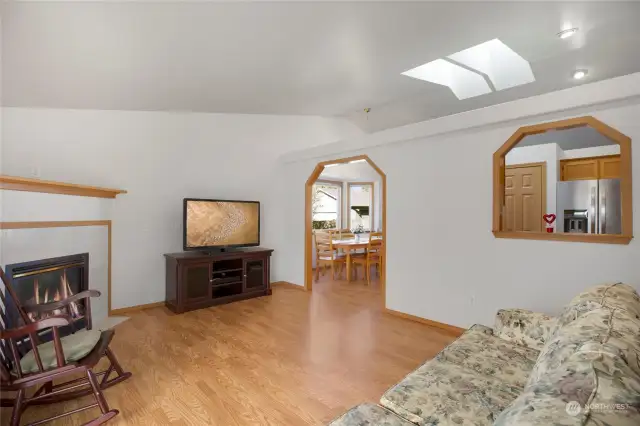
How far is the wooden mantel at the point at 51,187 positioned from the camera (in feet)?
8.08

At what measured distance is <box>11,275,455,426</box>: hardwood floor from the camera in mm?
2012

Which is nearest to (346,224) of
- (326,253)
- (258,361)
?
(326,253)

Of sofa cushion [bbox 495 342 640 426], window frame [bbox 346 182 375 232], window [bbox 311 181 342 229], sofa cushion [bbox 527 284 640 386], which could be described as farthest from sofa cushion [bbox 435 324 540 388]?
window frame [bbox 346 182 375 232]

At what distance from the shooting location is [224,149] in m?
4.92

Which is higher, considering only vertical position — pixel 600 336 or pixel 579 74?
pixel 579 74

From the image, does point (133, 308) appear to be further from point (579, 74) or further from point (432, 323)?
point (579, 74)

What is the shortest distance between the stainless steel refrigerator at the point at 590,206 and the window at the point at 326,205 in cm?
439

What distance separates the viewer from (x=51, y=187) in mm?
2885

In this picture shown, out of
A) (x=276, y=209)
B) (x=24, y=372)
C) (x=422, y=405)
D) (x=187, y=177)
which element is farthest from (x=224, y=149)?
(x=422, y=405)

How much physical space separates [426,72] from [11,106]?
14.4 ft

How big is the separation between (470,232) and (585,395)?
274 centimetres

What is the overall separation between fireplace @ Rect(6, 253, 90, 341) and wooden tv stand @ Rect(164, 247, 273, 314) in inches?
37.9

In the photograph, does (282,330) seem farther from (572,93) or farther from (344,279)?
(572,93)

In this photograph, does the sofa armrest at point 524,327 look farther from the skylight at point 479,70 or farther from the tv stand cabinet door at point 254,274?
the tv stand cabinet door at point 254,274
